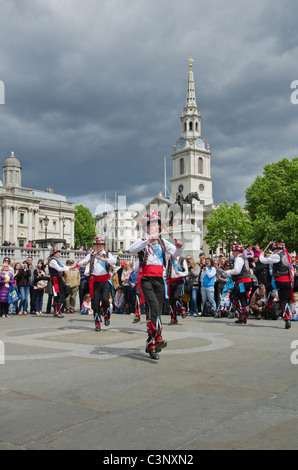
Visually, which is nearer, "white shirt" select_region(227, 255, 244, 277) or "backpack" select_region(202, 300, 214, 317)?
"white shirt" select_region(227, 255, 244, 277)

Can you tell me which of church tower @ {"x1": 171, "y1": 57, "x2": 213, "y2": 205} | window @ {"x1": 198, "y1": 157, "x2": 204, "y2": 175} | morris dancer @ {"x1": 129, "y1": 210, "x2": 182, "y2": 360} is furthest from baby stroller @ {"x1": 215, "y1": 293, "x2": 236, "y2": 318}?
window @ {"x1": 198, "y1": 157, "x2": 204, "y2": 175}

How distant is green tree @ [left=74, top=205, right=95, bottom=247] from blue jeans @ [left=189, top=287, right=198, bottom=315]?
87876mm

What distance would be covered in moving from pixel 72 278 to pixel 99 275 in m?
6.21

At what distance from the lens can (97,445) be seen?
3.33 metres

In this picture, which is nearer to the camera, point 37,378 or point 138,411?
point 138,411

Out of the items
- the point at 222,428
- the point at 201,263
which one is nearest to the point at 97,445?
the point at 222,428

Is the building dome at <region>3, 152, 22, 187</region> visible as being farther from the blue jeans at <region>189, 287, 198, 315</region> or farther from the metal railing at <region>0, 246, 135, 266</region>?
the blue jeans at <region>189, 287, 198, 315</region>

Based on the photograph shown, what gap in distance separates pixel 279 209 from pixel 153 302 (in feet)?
136

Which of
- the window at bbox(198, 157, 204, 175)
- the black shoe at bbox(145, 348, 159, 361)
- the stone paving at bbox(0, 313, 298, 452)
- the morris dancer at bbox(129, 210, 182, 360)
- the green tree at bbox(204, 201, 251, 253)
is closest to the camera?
the stone paving at bbox(0, 313, 298, 452)

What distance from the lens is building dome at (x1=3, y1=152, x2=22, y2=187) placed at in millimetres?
91625

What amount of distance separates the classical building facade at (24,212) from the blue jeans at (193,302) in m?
66.4

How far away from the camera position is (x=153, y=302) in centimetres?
738

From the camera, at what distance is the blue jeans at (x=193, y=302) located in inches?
610
